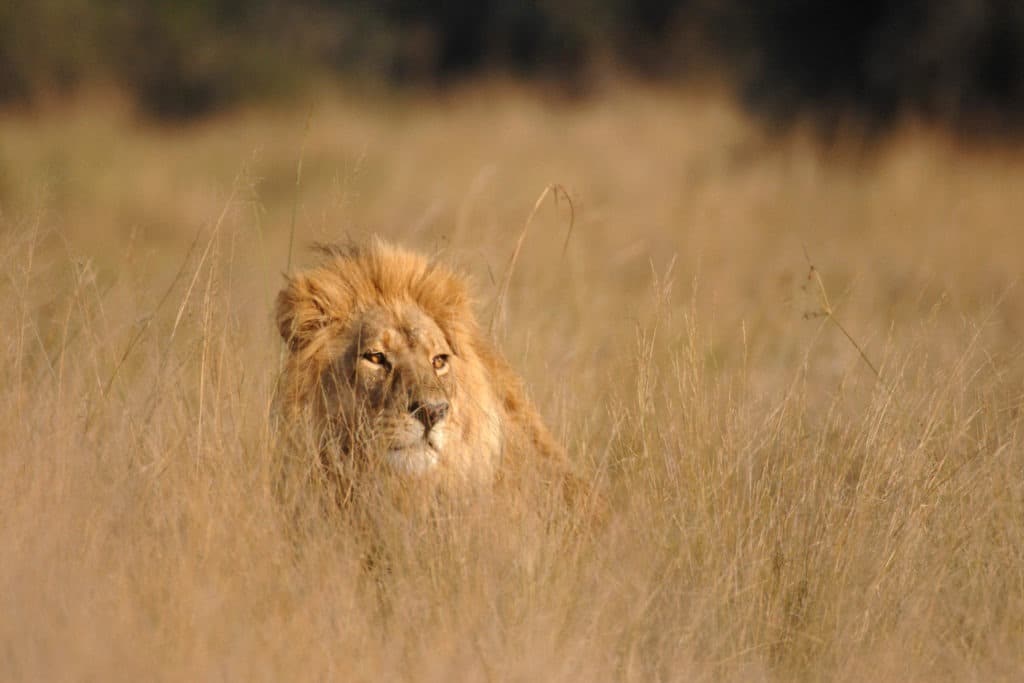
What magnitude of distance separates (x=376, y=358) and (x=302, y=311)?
272 millimetres

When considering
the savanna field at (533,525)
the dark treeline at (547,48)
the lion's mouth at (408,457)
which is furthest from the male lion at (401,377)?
the dark treeline at (547,48)

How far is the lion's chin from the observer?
3766 millimetres

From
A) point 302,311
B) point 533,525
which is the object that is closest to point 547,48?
→ point 302,311

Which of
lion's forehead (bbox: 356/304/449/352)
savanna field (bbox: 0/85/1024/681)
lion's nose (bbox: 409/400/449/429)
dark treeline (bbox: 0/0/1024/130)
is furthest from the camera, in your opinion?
dark treeline (bbox: 0/0/1024/130)

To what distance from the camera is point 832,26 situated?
604 inches

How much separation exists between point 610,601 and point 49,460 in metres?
1.60

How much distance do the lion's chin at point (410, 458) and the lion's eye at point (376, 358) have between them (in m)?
0.34

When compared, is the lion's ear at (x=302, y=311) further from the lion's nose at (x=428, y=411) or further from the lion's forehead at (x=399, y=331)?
the lion's nose at (x=428, y=411)

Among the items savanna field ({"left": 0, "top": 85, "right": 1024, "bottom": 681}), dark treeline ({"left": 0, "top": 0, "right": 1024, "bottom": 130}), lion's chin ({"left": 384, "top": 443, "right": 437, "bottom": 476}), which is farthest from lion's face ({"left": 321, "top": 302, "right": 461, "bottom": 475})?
dark treeline ({"left": 0, "top": 0, "right": 1024, "bottom": 130})

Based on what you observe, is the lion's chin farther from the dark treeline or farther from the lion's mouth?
the dark treeline

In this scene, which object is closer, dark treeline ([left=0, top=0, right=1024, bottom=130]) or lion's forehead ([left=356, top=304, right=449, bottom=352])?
lion's forehead ([left=356, top=304, right=449, bottom=352])

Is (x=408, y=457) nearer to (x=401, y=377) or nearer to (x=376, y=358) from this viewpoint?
(x=401, y=377)

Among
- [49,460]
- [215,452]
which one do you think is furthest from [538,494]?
[49,460]

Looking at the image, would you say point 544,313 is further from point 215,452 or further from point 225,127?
point 225,127
